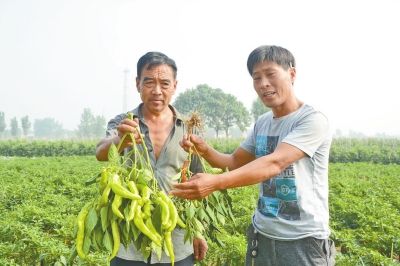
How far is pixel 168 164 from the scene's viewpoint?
9.72 ft

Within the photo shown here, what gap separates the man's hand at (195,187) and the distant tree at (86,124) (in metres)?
114

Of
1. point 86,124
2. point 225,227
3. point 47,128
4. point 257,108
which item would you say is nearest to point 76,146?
point 225,227

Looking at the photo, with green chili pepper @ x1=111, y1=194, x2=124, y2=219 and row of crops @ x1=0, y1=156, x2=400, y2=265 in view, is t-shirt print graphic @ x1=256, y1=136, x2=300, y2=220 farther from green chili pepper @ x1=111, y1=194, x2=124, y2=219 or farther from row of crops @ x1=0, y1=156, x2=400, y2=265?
row of crops @ x1=0, y1=156, x2=400, y2=265

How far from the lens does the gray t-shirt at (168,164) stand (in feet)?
9.25

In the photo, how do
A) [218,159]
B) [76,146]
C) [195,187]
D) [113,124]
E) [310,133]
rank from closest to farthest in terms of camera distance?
[195,187] < [310,133] < [113,124] < [218,159] < [76,146]

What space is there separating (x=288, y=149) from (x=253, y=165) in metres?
0.24

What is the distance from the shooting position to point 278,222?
2562mm

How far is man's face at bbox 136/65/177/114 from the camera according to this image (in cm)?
287

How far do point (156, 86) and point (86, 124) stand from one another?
4687 inches

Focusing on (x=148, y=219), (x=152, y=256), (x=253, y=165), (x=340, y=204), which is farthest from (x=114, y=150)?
(x=340, y=204)

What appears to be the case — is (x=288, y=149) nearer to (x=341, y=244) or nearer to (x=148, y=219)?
(x=148, y=219)

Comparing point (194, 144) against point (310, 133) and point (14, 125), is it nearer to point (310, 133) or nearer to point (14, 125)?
point (310, 133)

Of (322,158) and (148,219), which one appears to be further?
(322,158)

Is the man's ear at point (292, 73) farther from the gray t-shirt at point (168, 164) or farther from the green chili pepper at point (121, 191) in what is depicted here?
the green chili pepper at point (121, 191)
